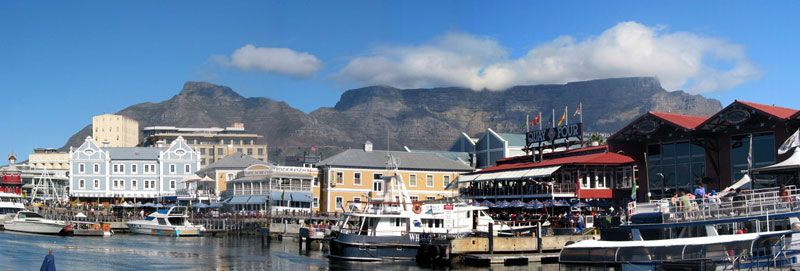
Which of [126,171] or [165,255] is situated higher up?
[126,171]

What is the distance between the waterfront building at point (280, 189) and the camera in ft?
283

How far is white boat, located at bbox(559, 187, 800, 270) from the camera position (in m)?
29.3

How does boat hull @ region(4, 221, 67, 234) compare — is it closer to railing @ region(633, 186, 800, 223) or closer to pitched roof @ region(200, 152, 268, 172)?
pitched roof @ region(200, 152, 268, 172)

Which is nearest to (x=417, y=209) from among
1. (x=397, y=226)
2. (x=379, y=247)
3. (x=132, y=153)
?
(x=397, y=226)

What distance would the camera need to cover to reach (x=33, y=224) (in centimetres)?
7188

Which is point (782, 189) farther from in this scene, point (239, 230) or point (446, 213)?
point (239, 230)

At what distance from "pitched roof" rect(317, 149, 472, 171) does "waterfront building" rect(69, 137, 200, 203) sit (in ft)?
114

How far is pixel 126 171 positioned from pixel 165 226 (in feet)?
135

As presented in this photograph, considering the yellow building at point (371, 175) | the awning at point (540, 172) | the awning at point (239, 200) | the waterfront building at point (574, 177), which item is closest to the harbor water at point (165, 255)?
the yellow building at point (371, 175)

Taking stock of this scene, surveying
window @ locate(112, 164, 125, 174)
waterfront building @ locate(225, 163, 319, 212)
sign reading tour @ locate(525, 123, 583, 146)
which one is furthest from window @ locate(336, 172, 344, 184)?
window @ locate(112, 164, 125, 174)

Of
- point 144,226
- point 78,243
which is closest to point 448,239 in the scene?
point 78,243

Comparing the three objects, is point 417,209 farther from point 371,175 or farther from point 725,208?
point 371,175

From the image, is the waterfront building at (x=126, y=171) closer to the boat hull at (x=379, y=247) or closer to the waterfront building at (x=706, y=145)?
the boat hull at (x=379, y=247)

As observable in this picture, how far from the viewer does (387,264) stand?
45.8 meters
